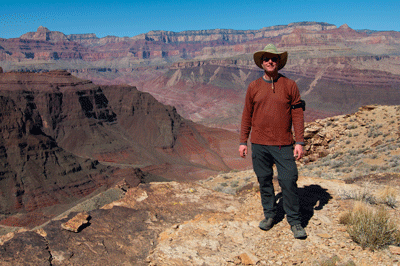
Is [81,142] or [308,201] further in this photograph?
[81,142]

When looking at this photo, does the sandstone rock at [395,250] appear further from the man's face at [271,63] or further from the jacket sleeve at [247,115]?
the man's face at [271,63]

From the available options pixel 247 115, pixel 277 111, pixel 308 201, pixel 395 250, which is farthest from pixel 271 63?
pixel 395 250

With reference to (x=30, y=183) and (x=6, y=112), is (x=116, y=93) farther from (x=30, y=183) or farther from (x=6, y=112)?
(x=30, y=183)

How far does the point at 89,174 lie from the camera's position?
37.2m

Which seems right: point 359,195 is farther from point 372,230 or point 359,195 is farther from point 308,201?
point 372,230

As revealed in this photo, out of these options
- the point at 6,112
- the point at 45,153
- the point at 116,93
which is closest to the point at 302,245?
the point at 45,153

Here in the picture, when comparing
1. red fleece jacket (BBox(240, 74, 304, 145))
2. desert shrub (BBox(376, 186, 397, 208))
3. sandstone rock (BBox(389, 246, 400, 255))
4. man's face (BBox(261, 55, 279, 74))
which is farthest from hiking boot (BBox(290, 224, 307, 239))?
man's face (BBox(261, 55, 279, 74))

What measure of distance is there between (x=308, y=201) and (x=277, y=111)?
2.13 meters

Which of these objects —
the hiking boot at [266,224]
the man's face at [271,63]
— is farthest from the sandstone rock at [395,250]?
the man's face at [271,63]

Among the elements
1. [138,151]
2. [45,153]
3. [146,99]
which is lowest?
[138,151]

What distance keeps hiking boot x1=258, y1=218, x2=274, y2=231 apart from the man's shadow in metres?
0.23

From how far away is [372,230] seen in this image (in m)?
3.62

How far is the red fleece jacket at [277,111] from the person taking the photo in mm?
4281

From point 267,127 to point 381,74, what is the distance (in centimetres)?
13663
